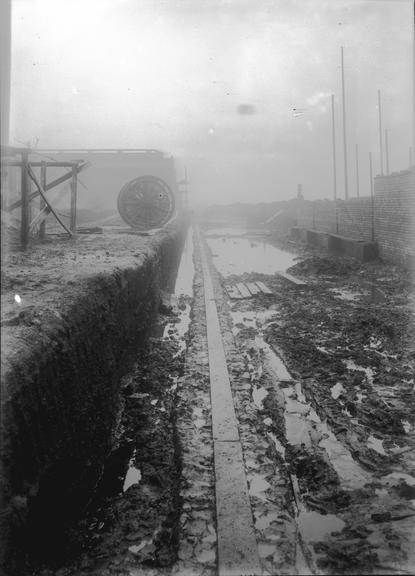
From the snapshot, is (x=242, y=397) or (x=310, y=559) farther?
(x=242, y=397)

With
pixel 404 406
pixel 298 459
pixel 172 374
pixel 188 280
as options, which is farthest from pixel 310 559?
pixel 188 280

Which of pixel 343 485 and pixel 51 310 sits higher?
→ pixel 51 310

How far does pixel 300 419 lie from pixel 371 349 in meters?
2.18

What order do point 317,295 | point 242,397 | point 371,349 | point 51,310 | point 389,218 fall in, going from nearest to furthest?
point 51,310, point 242,397, point 371,349, point 317,295, point 389,218

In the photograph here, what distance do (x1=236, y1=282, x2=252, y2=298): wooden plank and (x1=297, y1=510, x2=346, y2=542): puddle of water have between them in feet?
24.0

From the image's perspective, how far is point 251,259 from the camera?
1792cm

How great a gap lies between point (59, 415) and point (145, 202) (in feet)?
41.7

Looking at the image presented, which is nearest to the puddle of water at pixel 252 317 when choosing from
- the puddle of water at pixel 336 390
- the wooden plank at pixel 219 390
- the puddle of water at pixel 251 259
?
the wooden plank at pixel 219 390

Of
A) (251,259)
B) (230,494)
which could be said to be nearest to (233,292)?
(251,259)

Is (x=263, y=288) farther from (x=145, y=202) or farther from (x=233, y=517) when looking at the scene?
(x=233, y=517)

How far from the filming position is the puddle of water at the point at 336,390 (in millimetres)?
4625

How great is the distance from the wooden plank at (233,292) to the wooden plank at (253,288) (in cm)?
28

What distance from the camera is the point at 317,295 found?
968 cm

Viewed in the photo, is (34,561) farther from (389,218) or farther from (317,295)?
(389,218)
